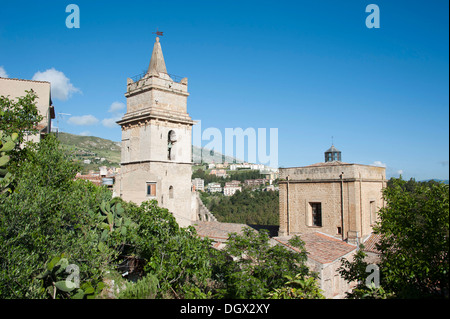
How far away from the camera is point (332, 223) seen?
18.1 metres

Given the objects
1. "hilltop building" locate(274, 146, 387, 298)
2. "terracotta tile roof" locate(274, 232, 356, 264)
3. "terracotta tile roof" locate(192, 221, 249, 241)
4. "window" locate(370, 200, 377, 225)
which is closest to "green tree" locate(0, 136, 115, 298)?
"terracotta tile roof" locate(274, 232, 356, 264)

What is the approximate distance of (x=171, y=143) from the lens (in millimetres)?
20531

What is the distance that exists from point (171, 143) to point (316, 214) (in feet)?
31.1

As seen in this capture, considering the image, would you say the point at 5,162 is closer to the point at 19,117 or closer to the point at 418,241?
the point at 19,117

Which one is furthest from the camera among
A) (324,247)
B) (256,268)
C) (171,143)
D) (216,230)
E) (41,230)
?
(216,230)

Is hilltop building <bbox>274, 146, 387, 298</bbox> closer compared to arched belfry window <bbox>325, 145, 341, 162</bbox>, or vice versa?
hilltop building <bbox>274, 146, 387, 298</bbox>

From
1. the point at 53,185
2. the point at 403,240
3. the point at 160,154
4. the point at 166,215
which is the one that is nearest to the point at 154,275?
the point at 166,215

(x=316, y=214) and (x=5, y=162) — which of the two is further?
(x=316, y=214)

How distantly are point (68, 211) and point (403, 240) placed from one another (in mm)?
8233

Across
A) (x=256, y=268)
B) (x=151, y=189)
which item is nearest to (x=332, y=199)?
(x=151, y=189)

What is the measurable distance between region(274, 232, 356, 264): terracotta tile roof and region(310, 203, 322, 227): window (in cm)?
77

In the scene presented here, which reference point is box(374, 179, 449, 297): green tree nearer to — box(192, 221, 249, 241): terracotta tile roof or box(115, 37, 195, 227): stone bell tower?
box(192, 221, 249, 241): terracotta tile roof

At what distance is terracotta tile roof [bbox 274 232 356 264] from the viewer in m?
13.9

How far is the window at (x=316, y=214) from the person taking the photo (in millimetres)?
18812
